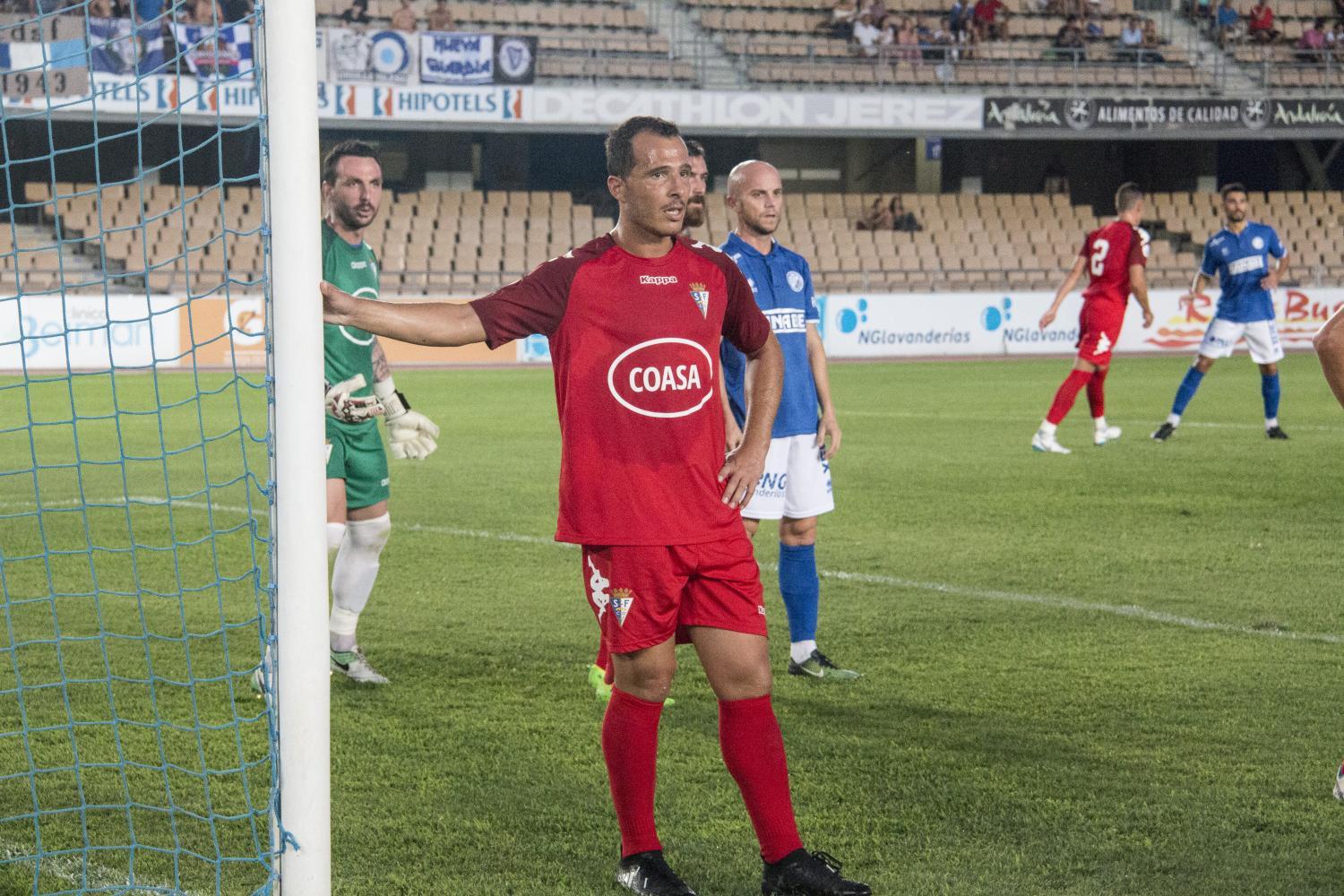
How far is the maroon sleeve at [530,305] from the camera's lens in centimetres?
336

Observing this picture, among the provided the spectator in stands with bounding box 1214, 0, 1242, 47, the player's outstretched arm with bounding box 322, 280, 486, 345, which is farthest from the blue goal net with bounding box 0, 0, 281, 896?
→ the spectator in stands with bounding box 1214, 0, 1242, 47

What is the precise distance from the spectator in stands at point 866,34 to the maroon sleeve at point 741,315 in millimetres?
26920

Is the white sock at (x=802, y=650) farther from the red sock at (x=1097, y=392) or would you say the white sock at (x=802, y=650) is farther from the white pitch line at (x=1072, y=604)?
the red sock at (x=1097, y=392)

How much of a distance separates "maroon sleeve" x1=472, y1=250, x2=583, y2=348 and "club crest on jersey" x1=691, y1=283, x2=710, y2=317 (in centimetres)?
27

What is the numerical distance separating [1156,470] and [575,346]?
8341mm

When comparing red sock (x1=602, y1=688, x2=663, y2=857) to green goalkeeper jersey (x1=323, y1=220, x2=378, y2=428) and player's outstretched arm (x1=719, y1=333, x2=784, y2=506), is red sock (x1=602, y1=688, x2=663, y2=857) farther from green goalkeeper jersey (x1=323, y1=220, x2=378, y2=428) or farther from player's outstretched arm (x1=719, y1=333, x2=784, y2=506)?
green goalkeeper jersey (x1=323, y1=220, x2=378, y2=428)

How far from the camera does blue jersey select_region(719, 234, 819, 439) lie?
5.35 meters

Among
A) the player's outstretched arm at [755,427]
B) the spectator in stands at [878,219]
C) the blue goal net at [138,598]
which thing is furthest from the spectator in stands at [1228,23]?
the player's outstretched arm at [755,427]

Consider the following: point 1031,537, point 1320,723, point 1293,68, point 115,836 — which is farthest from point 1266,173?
point 115,836

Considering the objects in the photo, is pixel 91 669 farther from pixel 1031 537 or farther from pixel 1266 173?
pixel 1266 173

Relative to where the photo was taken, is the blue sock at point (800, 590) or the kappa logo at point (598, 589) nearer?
the kappa logo at point (598, 589)

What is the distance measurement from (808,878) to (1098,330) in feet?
31.1

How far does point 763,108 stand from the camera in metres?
27.4

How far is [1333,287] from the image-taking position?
25.2 metres
